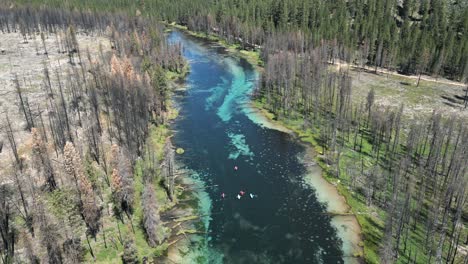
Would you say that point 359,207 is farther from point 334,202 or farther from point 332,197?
point 332,197

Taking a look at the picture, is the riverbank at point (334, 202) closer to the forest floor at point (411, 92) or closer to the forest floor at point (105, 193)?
the forest floor at point (105, 193)

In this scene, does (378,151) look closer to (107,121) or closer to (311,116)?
(311,116)

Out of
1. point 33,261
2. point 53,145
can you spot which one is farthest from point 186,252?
point 53,145

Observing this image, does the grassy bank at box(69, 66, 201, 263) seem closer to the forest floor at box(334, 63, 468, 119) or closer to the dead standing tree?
the dead standing tree

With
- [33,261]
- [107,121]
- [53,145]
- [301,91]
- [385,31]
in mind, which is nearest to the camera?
[33,261]

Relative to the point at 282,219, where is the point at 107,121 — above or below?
above

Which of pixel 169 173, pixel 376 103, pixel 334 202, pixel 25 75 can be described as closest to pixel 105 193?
pixel 169 173
